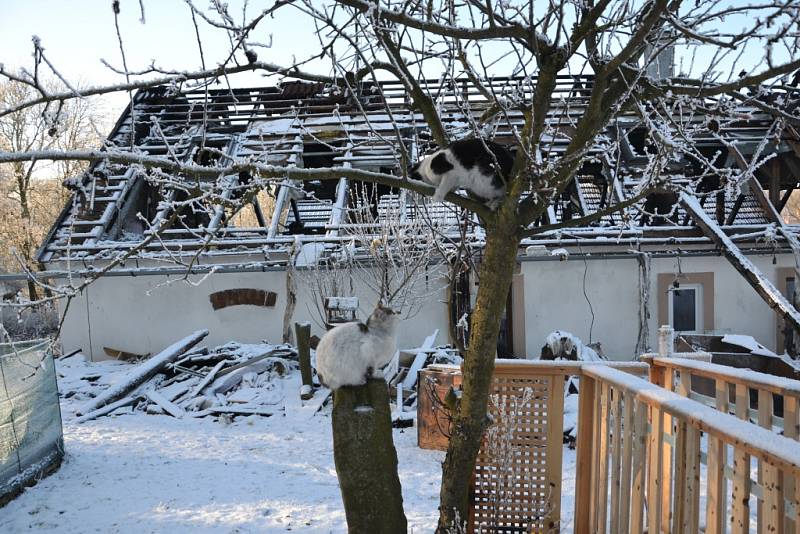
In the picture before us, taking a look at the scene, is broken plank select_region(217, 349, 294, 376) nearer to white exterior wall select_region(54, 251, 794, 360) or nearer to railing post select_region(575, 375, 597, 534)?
white exterior wall select_region(54, 251, 794, 360)

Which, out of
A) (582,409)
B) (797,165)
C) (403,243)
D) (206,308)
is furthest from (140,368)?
(797,165)

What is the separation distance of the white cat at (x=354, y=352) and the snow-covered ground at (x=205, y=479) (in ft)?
7.75

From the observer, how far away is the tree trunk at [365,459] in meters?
3.73

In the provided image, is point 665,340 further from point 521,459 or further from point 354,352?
point 354,352

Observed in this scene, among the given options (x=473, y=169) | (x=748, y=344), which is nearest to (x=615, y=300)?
(x=748, y=344)

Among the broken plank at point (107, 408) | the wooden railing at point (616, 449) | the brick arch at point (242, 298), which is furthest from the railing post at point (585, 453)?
the brick arch at point (242, 298)

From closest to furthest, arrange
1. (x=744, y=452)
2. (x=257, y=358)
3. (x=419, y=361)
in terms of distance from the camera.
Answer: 1. (x=744, y=452)
2. (x=419, y=361)
3. (x=257, y=358)

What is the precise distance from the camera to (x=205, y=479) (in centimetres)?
747

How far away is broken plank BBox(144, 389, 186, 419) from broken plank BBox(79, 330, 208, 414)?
1.14ft

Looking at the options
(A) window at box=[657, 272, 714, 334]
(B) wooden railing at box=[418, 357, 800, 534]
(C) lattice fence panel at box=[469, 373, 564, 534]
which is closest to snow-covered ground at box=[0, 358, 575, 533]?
(C) lattice fence panel at box=[469, 373, 564, 534]

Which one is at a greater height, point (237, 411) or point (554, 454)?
point (554, 454)

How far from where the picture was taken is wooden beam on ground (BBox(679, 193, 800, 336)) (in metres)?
10.5

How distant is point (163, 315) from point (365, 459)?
11.3 meters

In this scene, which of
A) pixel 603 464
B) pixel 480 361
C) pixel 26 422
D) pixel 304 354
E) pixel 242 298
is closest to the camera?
pixel 480 361
